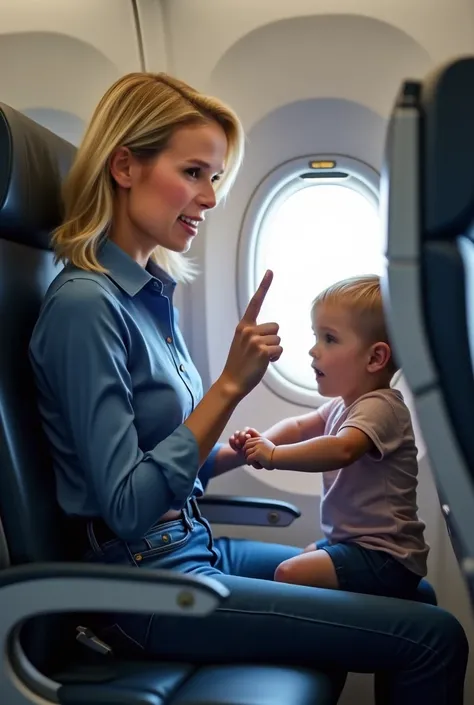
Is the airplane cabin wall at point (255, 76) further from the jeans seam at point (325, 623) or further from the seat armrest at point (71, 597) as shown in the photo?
the seat armrest at point (71, 597)

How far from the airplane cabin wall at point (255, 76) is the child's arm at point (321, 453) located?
0.75 metres

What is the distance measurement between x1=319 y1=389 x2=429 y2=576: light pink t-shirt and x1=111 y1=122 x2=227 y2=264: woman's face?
54 cm

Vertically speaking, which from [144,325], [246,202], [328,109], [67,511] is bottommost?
[67,511]

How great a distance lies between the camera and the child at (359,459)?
1.63 m

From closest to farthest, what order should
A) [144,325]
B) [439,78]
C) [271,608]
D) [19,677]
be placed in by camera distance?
[439,78] → [19,677] → [271,608] → [144,325]

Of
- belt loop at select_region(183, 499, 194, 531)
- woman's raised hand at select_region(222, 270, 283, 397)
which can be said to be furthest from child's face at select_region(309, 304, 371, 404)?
belt loop at select_region(183, 499, 194, 531)

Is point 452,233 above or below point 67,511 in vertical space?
above

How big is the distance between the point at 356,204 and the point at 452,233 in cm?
165

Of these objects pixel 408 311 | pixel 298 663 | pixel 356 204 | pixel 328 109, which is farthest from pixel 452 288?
pixel 356 204

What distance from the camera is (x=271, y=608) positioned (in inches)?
56.6

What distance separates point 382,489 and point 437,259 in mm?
837

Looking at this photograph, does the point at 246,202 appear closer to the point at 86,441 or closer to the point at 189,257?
the point at 189,257

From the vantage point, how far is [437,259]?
0.95 meters

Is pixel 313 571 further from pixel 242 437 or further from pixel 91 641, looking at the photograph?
pixel 91 641
